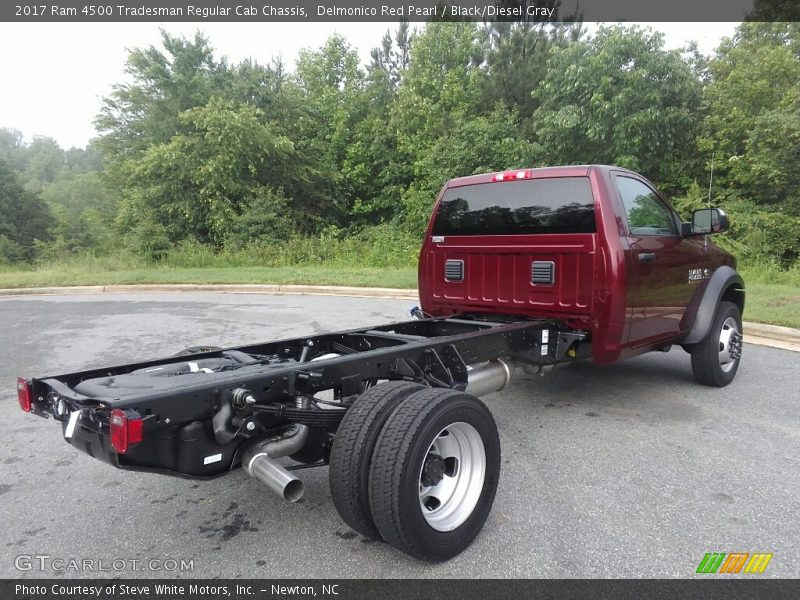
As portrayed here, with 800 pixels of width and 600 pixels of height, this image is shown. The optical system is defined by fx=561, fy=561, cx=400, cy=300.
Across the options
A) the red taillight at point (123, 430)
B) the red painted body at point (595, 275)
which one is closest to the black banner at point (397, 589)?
the red taillight at point (123, 430)

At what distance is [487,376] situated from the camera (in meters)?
3.98

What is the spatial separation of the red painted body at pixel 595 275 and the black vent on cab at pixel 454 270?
4 centimetres

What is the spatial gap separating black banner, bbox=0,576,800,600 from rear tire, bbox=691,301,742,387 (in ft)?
9.91

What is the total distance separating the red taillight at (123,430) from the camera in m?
2.16

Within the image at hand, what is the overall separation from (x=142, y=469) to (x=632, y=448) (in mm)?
3136

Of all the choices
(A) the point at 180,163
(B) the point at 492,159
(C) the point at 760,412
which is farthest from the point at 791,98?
(A) the point at 180,163

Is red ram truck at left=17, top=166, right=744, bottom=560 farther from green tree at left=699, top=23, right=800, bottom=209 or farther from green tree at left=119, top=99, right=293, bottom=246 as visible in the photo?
green tree at left=119, top=99, right=293, bottom=246

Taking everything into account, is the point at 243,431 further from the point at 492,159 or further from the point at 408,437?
the point at 492,159

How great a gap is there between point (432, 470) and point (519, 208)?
2.62 metres

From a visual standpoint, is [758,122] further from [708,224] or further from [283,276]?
[283,276]

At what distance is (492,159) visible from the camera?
22109 millimetres

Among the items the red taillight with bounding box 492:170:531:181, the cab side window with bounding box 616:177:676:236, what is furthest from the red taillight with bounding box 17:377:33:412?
the cab side window with bounding box 616:177:676:236

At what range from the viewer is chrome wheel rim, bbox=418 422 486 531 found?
2.71 metres

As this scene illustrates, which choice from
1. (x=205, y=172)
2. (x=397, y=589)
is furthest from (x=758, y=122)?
(x=205, y=172)
